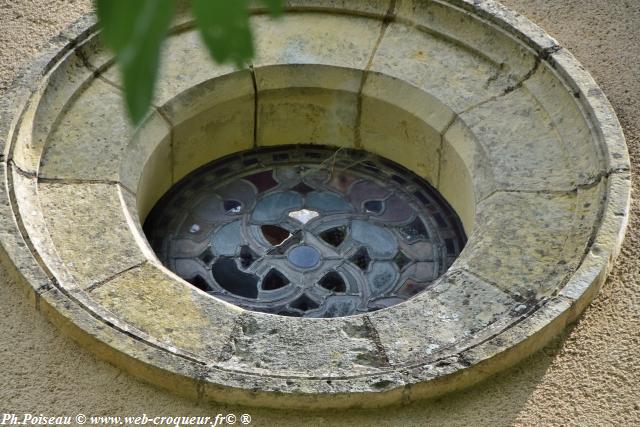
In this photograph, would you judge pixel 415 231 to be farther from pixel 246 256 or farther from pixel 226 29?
pixel 226 29

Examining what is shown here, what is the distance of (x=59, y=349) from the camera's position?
3969 millimetres

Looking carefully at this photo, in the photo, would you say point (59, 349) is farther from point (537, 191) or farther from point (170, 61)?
point (537, 191)

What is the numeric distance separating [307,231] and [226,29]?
385 centimetres

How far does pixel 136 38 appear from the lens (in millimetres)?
1293

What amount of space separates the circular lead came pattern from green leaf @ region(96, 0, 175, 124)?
3460 mm

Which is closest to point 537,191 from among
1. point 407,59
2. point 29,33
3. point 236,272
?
point 407,59

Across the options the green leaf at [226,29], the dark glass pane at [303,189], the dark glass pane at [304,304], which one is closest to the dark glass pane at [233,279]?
the dark glass pane at [304,304]

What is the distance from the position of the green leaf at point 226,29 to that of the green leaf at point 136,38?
0.05 metres

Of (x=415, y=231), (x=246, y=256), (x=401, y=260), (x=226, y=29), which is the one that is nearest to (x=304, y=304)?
(x=246, y=256)

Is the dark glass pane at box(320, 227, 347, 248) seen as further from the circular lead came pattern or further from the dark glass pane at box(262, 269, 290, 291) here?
the dark glass pane at box(262, 269, 290, 291)

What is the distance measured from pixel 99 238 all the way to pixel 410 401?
148 cm

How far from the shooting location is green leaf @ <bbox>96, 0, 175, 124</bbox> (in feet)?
4.22

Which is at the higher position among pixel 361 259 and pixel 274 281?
pixel 361 259

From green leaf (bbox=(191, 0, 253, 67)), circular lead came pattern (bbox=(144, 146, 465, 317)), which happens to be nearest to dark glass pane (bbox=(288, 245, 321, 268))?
circular lead came pattern (bbox=(144, 146, 465, 317))
